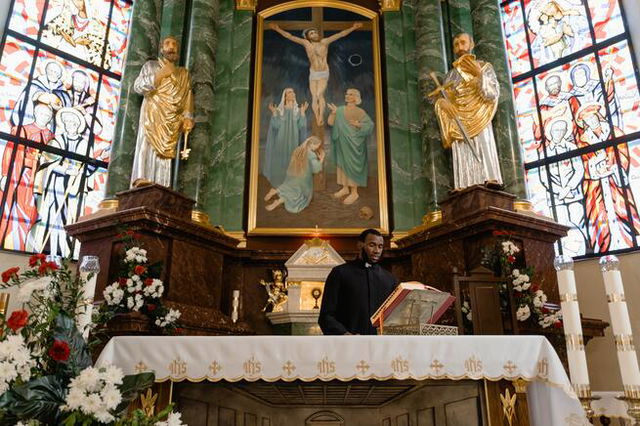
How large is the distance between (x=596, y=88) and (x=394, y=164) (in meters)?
3.20

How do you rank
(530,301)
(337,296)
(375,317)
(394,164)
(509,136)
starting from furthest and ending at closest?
1. (394,164)
2. (509,136)
3. (530,301)
4. (337,296)
5. (375,317)

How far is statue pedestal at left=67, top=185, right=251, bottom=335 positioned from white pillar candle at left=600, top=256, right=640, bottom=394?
4.75 meters

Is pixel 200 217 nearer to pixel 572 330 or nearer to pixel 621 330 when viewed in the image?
pixel 572 330

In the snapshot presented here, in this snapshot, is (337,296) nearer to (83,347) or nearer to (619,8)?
(83,347)

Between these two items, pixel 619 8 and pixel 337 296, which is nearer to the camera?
pixel 337 296

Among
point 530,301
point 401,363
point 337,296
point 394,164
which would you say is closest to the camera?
point 401,363

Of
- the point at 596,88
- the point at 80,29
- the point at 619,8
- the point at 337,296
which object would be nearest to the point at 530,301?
the point at 337,296

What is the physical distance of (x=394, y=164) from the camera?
881 centimetres

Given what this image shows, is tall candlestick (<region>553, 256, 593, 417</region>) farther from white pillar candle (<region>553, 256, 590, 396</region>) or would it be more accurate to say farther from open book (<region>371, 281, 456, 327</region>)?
open book (<region>371, 281, 456, 327</region>)

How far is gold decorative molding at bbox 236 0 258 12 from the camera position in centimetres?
988

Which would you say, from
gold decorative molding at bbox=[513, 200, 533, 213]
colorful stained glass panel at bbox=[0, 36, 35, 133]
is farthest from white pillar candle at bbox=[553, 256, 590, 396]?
colorful stained glass panel at bbox=[0, 36, 35, 133]

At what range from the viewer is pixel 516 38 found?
9703 mm

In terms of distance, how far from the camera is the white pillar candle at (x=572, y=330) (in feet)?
8.13

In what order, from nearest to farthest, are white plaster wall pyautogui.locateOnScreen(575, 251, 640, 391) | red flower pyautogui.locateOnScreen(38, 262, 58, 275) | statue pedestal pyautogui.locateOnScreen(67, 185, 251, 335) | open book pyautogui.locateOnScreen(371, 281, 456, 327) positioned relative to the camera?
red flower pyautogui.locateOnScreen(38, 262, 58, 275)
open book pyautogui.locateOnScreen(371, 281, 456, 327)
statue pedestal pyautogui.locateOnScreen(67, 185, 251, 335)
white plaster wall pyautogui.locateOnScreen(575, 251, 640, 391)
